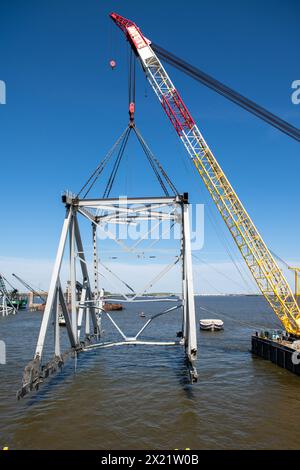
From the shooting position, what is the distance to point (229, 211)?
41.3 m

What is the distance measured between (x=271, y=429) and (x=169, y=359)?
15943 millimetres

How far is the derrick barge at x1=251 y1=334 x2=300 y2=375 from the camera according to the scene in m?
26.8

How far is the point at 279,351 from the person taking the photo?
29.9m

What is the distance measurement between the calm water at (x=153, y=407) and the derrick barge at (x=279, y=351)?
815 millimetres

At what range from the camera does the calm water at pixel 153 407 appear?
1416cm

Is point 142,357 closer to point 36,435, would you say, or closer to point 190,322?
point 190,322

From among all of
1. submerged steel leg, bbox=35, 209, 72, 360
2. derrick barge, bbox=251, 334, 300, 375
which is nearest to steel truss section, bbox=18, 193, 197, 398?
submerged steel leg, bbox=35, 209, 72, 360

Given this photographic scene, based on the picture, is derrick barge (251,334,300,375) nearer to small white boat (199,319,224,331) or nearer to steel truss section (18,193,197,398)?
steel truss section (18,193,197,398)

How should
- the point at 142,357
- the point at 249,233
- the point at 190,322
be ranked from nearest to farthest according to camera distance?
1. the point at 190,322
2. the point at 142,357
3. the point at 249,233

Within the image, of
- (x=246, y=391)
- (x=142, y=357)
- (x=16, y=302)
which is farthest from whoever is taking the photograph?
(x=16, y=302)

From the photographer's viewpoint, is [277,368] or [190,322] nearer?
[190,322]

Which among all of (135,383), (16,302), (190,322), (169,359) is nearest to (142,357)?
(169,359)

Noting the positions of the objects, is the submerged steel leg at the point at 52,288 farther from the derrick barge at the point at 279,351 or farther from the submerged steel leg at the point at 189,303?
the derrick barge at the point at 279,351

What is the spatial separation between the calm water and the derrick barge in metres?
0.82
